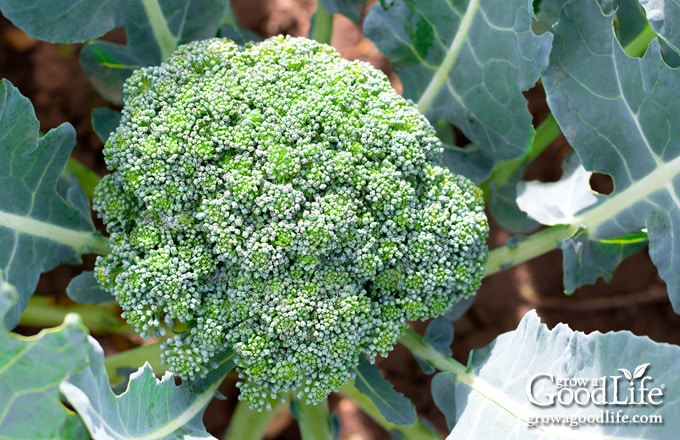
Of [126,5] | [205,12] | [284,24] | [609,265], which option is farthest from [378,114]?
[284,24]

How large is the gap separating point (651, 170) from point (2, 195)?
1.66 meters

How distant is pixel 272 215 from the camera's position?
1659 mm

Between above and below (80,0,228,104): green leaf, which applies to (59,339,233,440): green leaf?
below

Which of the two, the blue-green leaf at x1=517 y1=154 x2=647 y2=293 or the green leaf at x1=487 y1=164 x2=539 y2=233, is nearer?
the blue-green leaf at x1=517 y1=154 x2=647 y2=293

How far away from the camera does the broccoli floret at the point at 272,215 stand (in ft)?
5.49

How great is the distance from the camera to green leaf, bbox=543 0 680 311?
5.62 feet

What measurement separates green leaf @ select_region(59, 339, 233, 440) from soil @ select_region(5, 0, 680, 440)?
865mm

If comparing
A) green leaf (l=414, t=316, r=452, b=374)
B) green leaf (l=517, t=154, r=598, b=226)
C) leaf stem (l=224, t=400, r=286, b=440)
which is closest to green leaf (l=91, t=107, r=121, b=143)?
leaf stem (l=224, t=400, r=286, b=440)

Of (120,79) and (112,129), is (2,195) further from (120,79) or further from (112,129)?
(120,79)

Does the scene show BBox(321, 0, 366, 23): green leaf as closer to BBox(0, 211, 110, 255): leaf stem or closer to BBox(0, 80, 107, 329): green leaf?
BBox(0, 80, 107, 329): green leaf

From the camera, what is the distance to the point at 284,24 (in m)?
2.71

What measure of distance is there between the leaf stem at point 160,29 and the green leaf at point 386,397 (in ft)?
3.54

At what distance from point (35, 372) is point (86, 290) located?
67 centimetres

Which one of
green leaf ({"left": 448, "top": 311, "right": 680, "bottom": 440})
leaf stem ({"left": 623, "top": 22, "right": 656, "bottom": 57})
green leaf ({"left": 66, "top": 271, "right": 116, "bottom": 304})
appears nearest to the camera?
green leaf ({"left": 448, "top": 311, "right": 680, "bottom": 440})
